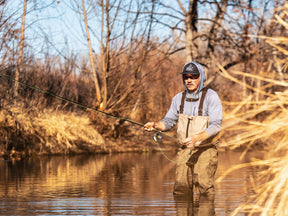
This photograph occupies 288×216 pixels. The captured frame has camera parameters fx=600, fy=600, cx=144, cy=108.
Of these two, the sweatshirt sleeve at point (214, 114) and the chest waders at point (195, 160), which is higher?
the sweatshirt sleeve at point (214, 114)

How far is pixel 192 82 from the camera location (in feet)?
25.4

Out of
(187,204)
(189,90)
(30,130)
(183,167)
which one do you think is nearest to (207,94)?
(189,90)

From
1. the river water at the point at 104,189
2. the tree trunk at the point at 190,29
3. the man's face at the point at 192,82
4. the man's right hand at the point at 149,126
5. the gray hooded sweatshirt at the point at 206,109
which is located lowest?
the river water at the point at 104,189

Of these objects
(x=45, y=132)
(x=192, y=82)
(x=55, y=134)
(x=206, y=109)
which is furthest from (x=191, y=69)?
(x=55, y=134)

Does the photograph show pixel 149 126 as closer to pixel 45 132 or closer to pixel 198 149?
pixel 198 149

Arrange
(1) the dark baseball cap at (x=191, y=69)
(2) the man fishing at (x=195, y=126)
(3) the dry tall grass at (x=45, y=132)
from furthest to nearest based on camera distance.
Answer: (3) the dry tall grass at (x=45, y=132) → (1) the dark baseball cap at (x=191, y=69) → (2) the man fishing at (x=195, y=126)

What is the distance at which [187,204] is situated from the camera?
26.2ft

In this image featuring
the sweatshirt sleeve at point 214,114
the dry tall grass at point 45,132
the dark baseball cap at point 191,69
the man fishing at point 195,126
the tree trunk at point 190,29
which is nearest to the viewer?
the sweatshirt sleeve at point 214,114

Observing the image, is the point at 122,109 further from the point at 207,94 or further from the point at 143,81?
the point at 207,94

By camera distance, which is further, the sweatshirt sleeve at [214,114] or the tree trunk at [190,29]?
the tree trunk at [190,29]

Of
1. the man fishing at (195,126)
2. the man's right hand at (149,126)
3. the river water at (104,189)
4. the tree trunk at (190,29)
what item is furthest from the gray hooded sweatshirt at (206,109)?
the tree trunk at (190,29)

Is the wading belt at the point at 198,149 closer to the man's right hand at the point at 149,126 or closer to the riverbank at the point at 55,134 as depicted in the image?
the man's right hand at the point at 149,126

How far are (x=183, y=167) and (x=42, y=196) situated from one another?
8.27 feet

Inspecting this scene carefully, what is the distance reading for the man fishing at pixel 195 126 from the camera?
7.55 metres
